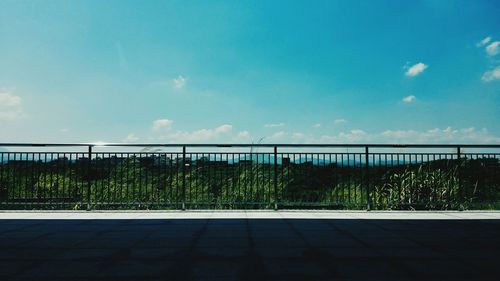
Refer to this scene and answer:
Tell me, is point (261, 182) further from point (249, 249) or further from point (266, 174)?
point (249, 249)

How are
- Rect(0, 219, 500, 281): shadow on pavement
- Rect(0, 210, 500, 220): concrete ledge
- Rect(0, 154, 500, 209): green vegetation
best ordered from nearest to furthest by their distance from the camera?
Rect(0, 219, 500, 281): shadow on pavement, Rect(0, 210, 500, 220): concrete ledge, Rect(0, 154, 500, 209): green vegetation

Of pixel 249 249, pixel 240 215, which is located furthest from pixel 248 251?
pixel 240 215

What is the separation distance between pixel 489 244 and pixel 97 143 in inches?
259

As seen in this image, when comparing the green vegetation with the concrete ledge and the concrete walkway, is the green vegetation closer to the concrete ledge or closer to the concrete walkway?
the concrete ledge

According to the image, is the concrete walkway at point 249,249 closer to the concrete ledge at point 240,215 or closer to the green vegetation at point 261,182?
the concrete ledge at point 240,215

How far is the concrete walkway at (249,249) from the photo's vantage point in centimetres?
273

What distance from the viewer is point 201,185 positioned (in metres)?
8.20

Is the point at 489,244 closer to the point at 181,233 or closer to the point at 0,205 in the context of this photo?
the point at 181,233

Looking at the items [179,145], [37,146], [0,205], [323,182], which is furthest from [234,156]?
[0,205]

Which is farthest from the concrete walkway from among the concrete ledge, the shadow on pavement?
the concrete ledge

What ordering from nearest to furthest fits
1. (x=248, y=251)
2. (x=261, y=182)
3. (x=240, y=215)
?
(x=248, y=251)
(x=240, y=215)
(x=261, y=182)

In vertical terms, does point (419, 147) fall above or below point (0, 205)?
above

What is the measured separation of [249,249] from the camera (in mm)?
3570

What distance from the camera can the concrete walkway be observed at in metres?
2.73
